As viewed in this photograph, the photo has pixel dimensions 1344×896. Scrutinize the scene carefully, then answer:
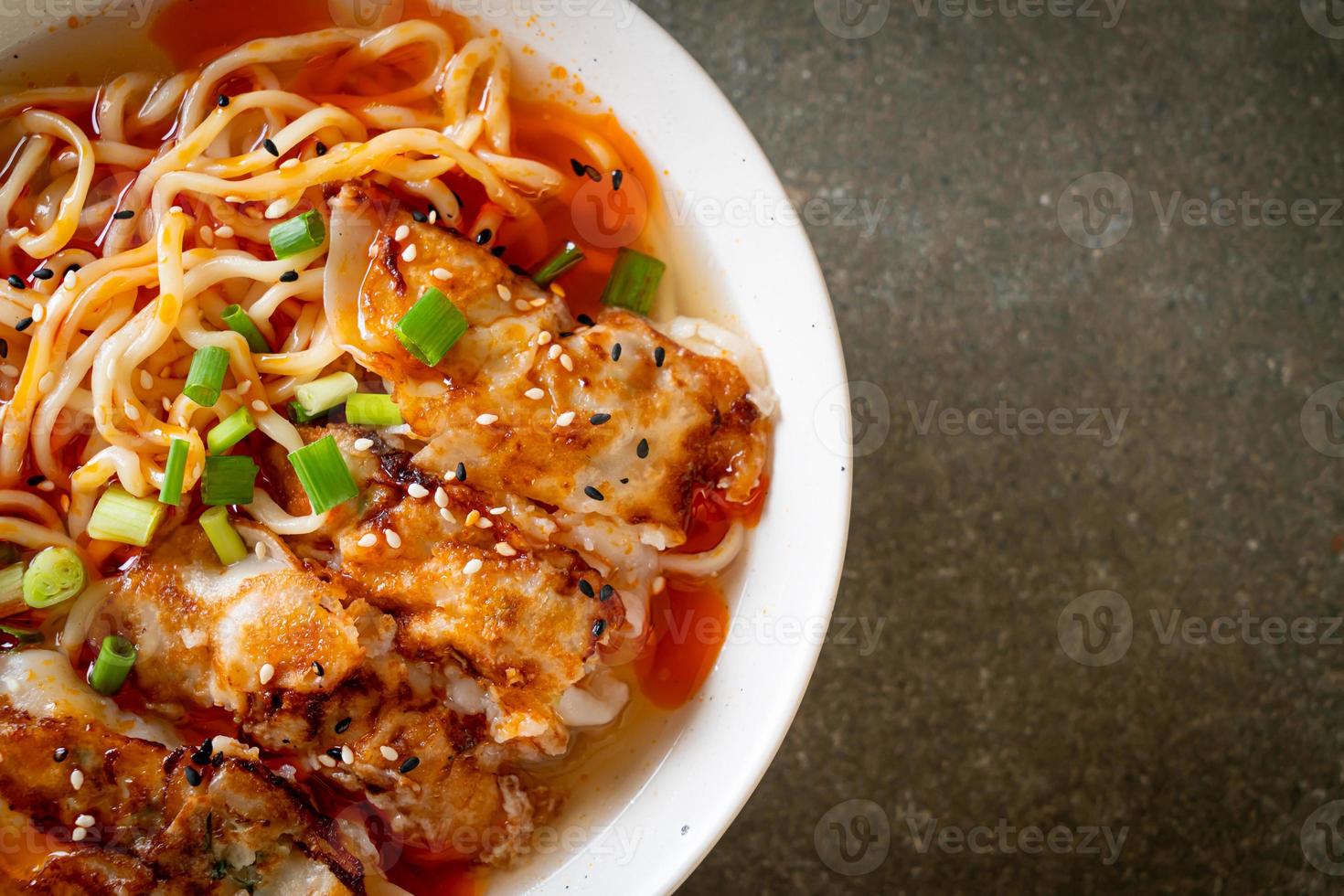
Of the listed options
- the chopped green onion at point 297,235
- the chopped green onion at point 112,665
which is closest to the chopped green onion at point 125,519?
the chopped green onion at point 112,665

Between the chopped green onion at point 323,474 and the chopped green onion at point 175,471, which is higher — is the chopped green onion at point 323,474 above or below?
below

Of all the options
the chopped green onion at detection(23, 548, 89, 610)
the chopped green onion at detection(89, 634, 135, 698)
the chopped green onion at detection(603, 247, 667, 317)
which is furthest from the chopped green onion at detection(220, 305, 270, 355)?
the chopped green onion at detection(603, 247, 667, 317)

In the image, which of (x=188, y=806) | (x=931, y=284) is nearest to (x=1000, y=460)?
(x=931, y=284)

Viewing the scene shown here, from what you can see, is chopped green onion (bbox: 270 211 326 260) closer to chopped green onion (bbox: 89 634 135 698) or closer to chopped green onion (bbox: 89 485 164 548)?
chopped green onion (bbox: 89 485 164 548)

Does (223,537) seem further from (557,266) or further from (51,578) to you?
(557,266)

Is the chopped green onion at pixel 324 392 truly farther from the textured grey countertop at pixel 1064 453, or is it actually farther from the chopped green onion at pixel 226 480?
the textured grey countertop at pixel 1064 453

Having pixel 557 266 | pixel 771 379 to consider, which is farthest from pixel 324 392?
pixel 771 379

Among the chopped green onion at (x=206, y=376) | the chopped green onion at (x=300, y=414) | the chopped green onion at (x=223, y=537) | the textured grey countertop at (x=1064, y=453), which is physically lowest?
the textured grey countertop at (x=1064, y=453)

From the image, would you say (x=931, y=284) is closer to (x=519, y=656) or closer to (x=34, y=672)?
(x=519, y=656)
